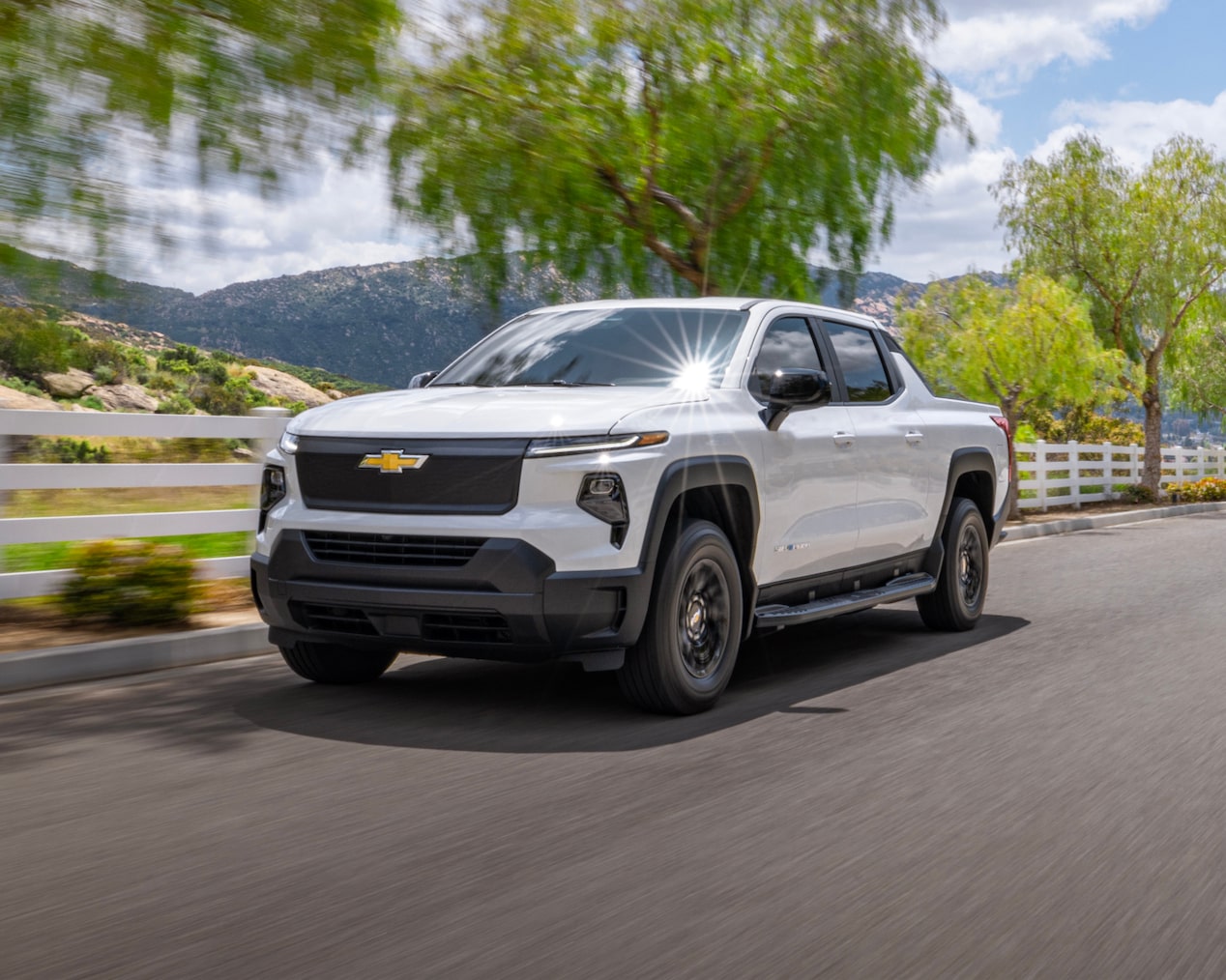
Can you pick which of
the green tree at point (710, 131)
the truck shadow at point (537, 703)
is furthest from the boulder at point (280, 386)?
the truck shadow at point (537, 703)

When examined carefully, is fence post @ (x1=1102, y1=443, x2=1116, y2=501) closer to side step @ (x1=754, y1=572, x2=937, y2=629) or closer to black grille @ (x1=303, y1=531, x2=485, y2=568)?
side step @ (x1=754, y1=572, x2=937, y2=629)

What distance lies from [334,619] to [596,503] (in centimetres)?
130

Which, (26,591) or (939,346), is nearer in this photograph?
(26,591)

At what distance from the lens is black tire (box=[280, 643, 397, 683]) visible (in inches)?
269

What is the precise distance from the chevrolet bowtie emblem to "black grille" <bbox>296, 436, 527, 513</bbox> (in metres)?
0.01

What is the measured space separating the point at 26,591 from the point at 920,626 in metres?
5.78

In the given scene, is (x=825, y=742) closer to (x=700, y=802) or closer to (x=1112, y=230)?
(x=700, y=802)

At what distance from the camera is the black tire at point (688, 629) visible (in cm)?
599

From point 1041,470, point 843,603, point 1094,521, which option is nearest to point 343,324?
point 1041,470

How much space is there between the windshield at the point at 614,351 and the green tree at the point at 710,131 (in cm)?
488

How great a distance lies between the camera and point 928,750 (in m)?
5.66

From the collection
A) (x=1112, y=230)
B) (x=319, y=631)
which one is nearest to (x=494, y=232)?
(x=319, y=631)

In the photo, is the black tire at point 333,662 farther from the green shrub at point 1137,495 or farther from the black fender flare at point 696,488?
the green shrub at point 1137,495

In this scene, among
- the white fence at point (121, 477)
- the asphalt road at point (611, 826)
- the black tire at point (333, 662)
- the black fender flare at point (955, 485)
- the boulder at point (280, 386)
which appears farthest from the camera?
the boulder at point (280, 386)
